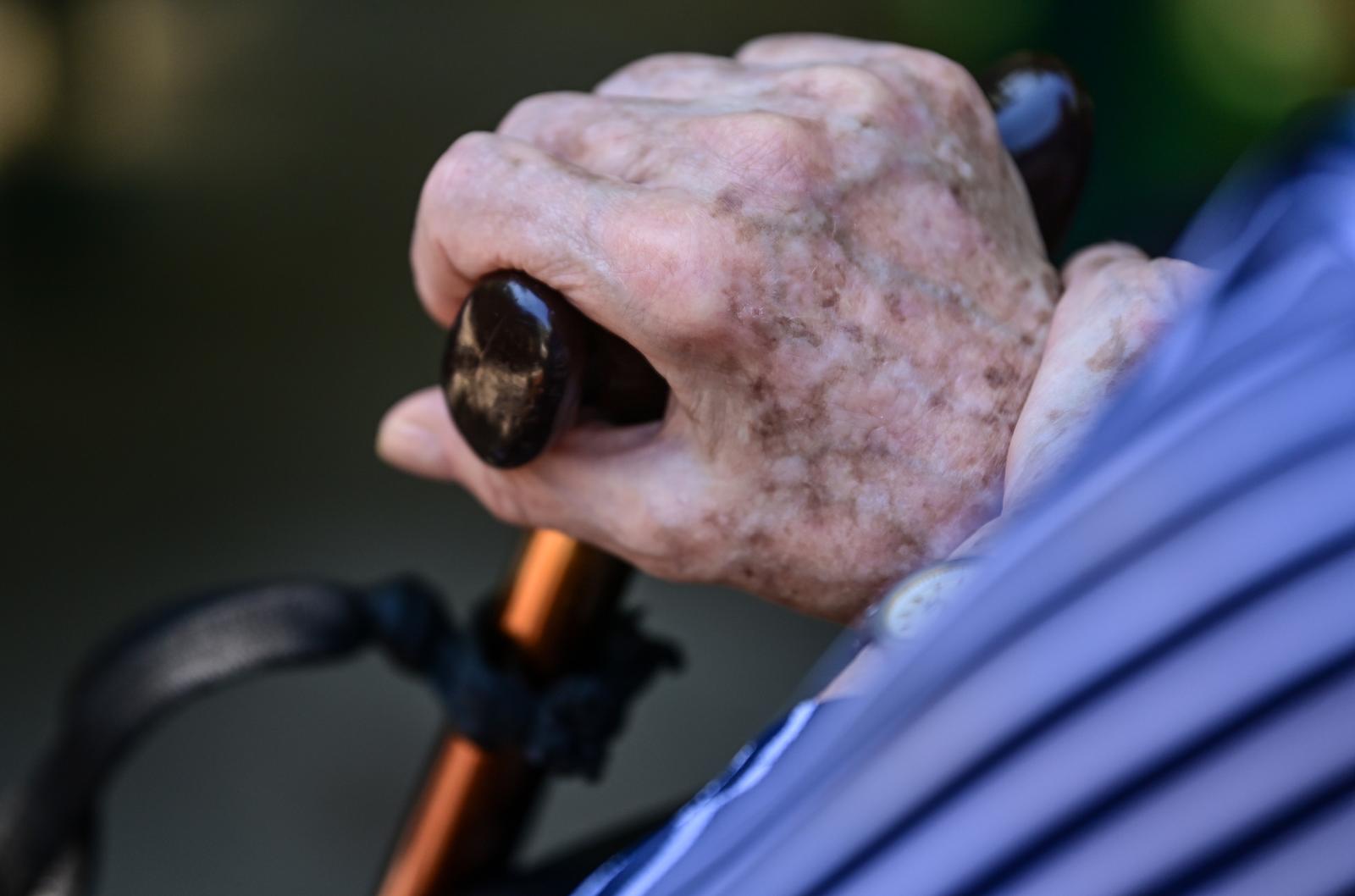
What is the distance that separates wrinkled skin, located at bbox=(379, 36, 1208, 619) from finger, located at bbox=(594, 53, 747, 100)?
21 millimetres

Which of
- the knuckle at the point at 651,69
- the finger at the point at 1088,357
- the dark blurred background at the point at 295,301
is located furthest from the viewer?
the dark blurred background at the point at 295,301

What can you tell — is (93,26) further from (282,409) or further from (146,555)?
(146,555)

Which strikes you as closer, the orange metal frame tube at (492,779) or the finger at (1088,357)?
the finger at (1088,357)

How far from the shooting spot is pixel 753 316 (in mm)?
340

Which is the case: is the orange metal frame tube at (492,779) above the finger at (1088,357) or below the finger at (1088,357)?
below

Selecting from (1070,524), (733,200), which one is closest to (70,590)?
(733,200)

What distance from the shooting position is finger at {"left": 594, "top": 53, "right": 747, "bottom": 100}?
0.41 metres

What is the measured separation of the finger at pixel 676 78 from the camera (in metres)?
0.41

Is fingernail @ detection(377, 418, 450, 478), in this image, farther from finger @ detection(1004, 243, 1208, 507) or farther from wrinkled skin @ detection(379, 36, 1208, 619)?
finger @ detection(1004, 243, 1208, 507)

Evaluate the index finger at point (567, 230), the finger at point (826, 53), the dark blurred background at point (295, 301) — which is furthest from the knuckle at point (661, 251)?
the dark blurred background at point (295, 301)

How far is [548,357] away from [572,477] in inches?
2.0

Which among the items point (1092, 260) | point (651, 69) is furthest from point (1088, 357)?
point (651, 69)

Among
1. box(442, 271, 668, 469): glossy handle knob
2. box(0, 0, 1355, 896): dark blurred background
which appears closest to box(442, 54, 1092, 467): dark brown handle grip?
box(442, 271, 668, 469): glossy handle knob

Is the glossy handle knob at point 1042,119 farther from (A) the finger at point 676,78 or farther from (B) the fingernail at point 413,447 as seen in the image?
(B) the fingernail at point 413,447
